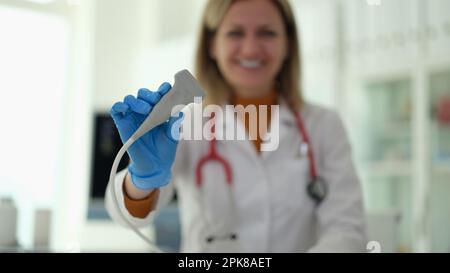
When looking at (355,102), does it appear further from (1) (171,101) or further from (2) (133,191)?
(1) (171,101)

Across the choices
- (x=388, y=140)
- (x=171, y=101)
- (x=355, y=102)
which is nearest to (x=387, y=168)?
(x=388, y=140)

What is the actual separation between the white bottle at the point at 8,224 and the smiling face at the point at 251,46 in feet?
1.17

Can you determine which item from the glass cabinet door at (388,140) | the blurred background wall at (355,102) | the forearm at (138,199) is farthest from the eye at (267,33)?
the glass cabinet door at (388,140)

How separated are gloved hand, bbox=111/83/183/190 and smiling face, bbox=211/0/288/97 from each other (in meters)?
0.21

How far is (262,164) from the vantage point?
840mm

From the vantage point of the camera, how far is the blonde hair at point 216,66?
2.44 feet

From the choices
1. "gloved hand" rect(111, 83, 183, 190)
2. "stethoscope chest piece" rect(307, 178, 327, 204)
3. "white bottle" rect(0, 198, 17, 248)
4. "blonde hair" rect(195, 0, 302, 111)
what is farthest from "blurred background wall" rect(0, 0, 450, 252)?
"gloved hand" rect(111, 83, 183, 190)

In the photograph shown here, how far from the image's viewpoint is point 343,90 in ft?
7.62

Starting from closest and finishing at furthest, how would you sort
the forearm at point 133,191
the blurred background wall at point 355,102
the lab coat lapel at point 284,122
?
the forearm at point 133,191 → the lab coat lapel at point 284,122 → the blurred background wall at point 355,102

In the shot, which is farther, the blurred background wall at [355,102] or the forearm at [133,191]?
the blurred background wall at [355,102]

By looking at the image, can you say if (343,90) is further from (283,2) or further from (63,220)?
(283,2)

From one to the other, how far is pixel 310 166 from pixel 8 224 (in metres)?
0.44

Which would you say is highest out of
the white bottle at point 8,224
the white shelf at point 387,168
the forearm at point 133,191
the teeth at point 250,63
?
the white shelf at point 387,168

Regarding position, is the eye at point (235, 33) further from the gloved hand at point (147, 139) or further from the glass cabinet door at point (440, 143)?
the glass cabinet door at point (440, 143)
